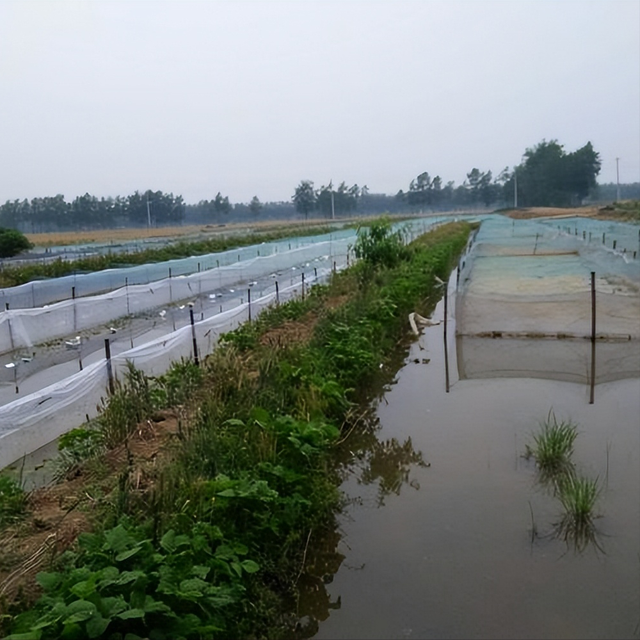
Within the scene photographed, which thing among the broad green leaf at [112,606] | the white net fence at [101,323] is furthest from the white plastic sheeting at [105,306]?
the broad green leaf at [112,606]

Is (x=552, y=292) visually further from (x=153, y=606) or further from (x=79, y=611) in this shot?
(x=79, y=611)

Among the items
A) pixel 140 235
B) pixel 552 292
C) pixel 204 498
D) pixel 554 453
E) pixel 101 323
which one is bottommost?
pixel 554 453

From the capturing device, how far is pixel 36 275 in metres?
18.6

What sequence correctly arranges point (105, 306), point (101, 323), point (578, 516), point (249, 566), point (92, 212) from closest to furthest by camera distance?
point (249, 566)
point (578, 516)
point (101, 323)
point (105, 306)
point (92, 212)

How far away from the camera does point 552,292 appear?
14031mm

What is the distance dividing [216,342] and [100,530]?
5.42m

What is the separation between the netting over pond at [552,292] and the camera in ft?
34.4

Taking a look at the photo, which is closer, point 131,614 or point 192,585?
point 131,614

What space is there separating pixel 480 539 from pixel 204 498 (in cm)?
180

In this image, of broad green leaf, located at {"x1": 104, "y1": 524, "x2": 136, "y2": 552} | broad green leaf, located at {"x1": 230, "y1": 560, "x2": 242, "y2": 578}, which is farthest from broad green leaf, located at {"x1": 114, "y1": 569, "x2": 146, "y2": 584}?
broad green leaf, located at {"x1": 230, "y1": 560, "x2": 242, "y2": 578}

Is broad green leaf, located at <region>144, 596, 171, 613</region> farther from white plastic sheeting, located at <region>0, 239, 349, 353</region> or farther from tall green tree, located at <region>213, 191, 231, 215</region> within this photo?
tall green tree, located at <region>213, 191, 231, 215</region>

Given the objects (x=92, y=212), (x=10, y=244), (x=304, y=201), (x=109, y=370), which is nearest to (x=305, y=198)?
(x=304, y=201)

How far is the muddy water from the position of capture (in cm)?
334

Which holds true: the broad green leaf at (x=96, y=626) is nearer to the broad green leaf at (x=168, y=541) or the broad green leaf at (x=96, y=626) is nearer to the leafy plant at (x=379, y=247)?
the broad green leaf at (x=168, y=541)
